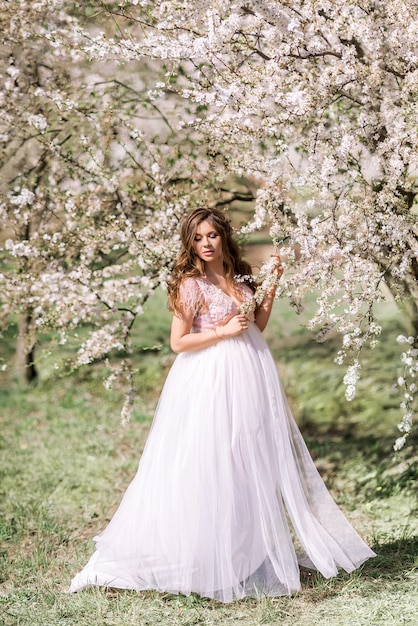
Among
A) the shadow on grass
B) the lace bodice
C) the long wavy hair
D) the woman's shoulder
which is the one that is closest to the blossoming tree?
the long wavy hair

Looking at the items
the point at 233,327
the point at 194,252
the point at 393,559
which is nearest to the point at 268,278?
the point at 233,327

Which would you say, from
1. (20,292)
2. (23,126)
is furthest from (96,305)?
(23,126)

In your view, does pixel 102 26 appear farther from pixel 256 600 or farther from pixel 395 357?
pixel 395 357

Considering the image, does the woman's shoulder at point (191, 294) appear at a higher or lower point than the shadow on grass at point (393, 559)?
higher

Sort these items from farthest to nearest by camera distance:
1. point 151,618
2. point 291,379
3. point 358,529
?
point 291,379 < point 358,529 < point 151,618

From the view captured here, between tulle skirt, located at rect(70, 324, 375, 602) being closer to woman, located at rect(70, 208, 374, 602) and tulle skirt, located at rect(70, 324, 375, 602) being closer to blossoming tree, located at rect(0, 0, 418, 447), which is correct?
woman, located at rect(70, 208, 374, 602)

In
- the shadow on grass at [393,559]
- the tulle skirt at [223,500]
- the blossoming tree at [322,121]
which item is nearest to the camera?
the tulle skirt at [223,500]

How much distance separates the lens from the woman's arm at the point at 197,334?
356 cm

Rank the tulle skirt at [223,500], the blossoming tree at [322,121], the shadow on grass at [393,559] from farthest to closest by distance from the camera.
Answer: the shadow on grass at [393,559], the blossoming tree at [322,121], the tulle skirt at [223,500]

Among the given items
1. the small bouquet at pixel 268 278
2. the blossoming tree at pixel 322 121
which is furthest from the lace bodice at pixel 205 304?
the blossoming tree at pixel 322 121

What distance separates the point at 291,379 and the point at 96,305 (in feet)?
11.5

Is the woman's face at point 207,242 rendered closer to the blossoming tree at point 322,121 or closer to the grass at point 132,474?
the blossoming tree at point 322,121

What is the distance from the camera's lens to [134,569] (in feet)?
11.8

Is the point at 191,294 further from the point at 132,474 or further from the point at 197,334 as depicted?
the point at 132,474
